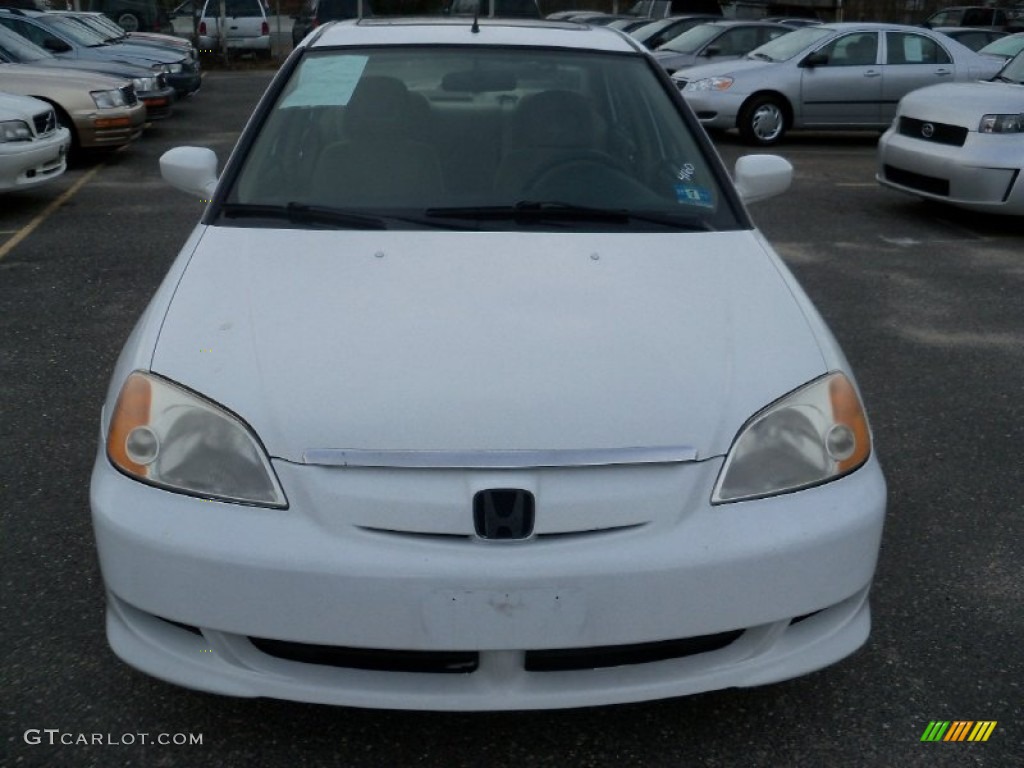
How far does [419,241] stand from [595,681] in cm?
135

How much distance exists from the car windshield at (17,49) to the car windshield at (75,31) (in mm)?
2515

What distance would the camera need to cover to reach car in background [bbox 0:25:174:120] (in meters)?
11.8

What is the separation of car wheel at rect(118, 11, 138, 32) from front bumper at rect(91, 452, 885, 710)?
24713 millimetres

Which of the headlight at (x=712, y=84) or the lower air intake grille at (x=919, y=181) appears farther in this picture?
the headlight at (x=712, y=84)

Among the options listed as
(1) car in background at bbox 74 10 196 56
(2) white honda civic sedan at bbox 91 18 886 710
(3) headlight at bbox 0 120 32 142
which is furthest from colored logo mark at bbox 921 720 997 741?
(1) car in background at bbox 74 10 196 56

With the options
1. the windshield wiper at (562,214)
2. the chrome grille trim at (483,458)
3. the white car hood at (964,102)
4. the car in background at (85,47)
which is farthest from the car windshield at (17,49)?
the chrome grille trim at (483,458)

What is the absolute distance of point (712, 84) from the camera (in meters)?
13.5

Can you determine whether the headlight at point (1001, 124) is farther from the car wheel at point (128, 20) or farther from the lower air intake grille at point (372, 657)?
the car wheel at point (128, 20)

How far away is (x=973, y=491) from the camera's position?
4031mm

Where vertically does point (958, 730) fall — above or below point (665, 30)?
below

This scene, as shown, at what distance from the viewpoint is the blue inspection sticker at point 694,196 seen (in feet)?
11.4

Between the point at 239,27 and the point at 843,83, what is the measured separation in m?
18.1

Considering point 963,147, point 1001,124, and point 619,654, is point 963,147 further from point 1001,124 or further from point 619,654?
point 619,654

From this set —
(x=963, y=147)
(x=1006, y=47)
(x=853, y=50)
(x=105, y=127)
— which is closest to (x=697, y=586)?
(x=963, y=147)
